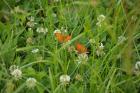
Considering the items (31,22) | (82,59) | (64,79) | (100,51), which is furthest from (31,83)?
(31,22)

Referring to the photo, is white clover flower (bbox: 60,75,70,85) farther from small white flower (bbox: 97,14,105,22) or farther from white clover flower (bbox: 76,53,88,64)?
small white flower (bbox: 97,14,105,22)

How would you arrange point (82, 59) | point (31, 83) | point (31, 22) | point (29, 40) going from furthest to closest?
point (31, 22)
point (29, 40)
point (82, 59)
point (31, 83)

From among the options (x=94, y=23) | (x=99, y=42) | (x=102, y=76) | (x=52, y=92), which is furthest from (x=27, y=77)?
(x=94, y=23)

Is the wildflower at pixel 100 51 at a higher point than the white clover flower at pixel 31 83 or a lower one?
higher

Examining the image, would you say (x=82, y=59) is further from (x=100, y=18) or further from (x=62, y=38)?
(x=100, y=18)

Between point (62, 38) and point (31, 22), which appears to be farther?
point (31, 22)

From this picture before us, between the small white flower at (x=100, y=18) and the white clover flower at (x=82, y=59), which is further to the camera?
the small white flower at (x=100, y=18)

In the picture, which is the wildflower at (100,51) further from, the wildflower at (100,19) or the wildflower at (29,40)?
the wildflower at (29,40)

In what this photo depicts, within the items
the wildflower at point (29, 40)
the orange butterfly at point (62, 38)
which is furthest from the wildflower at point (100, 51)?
the wildflower at point (29, 40)
